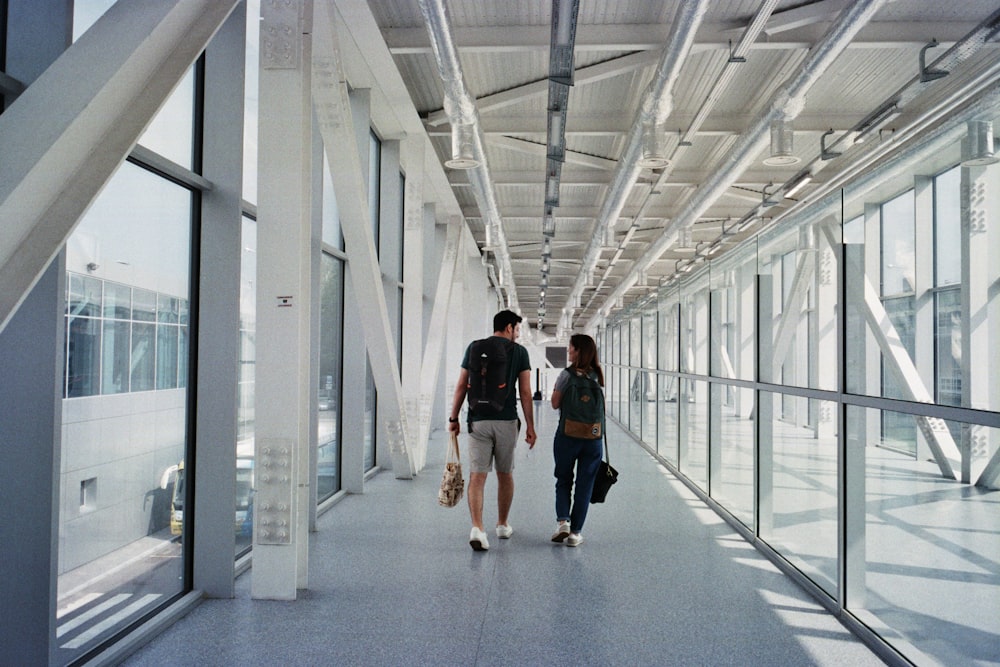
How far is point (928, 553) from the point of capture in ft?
15.1

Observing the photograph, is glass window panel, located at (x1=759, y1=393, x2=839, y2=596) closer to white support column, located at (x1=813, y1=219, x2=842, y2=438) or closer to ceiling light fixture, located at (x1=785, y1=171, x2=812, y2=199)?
white support column, located at (x1=813, y1=219, x2=842, y2=438)

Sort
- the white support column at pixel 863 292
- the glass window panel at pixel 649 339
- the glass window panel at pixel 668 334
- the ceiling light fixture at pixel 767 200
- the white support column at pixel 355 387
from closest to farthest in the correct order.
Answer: the white support column at pixel 863 292 < the white support column at pixel 355 387 < the glass window panel at pixel 668 334 < the ceiling light fixture at pixel 767 200 < the glass window panel at pixel 649 339

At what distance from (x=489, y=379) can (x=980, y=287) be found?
277cm

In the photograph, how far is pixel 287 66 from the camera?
380cm

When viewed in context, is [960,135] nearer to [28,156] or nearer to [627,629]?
[627,629]

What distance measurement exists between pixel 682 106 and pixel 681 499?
163 inches

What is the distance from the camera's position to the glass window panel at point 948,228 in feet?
9.97

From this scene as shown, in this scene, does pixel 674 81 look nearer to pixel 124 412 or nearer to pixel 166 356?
pixel 166 356

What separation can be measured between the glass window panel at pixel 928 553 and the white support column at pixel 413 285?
4.75m

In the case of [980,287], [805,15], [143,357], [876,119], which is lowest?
[143,357]

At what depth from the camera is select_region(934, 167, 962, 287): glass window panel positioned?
3.04m

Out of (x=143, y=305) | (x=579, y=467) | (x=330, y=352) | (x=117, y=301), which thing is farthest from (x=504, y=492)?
(x=117, y=301)

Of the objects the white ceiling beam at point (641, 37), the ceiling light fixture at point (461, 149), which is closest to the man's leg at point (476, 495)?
the ceiling light fixture at point (461, 149)

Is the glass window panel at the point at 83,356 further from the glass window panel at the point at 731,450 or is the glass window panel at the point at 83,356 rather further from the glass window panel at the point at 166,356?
the glass window panel at the point at 731,450
